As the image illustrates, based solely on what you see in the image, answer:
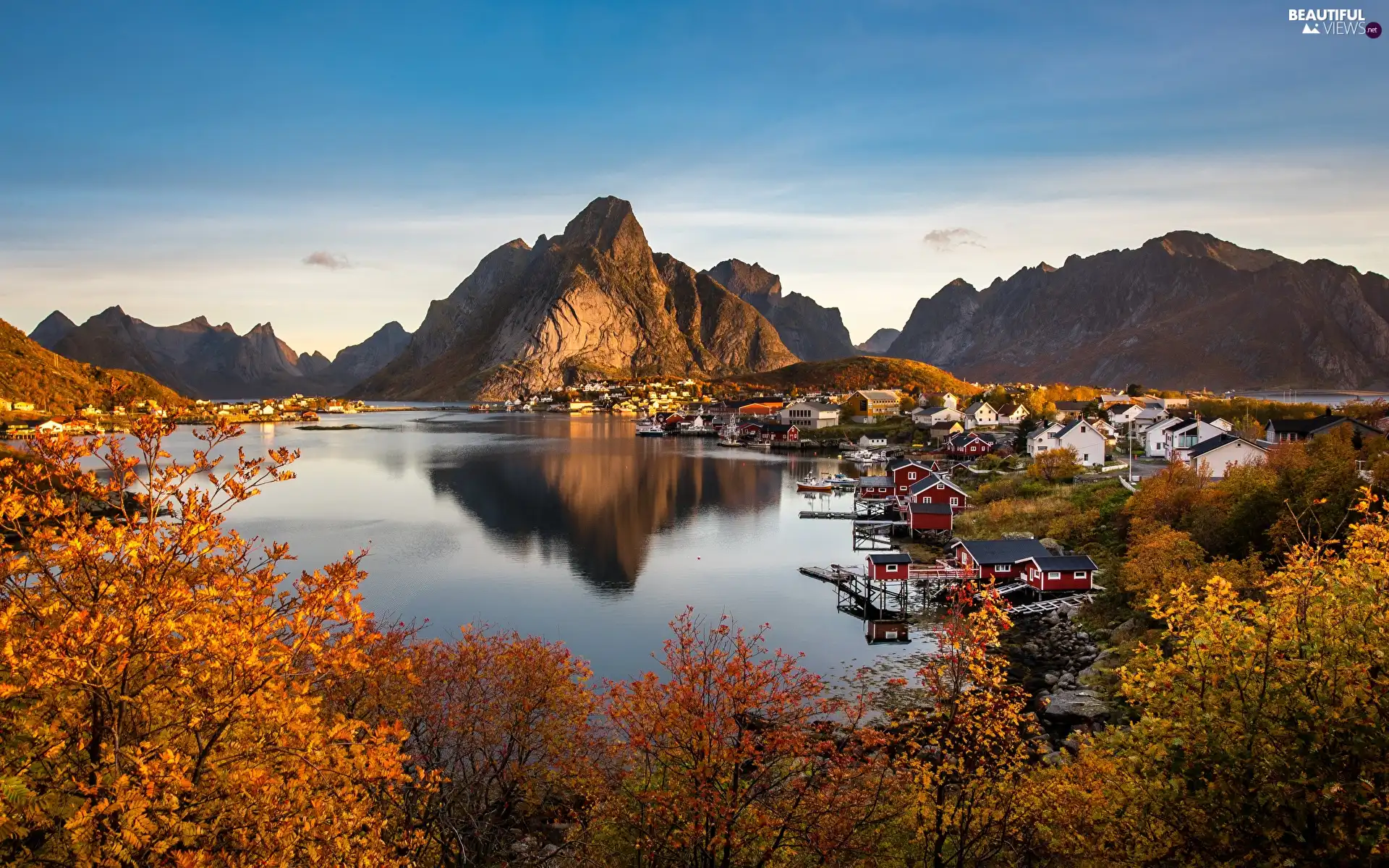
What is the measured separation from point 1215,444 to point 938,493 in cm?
1246

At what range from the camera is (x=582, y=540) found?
125 ft

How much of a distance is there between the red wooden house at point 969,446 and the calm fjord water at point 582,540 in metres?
10.3

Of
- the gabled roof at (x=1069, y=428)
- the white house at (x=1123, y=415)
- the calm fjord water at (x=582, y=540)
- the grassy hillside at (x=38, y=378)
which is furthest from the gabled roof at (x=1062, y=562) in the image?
the grassy hillside at (x=38, y=378)

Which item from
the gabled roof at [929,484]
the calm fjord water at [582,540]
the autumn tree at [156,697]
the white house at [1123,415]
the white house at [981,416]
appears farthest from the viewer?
the white house at [981,416]

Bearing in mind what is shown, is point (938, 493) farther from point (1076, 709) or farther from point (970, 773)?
point (970, 773)

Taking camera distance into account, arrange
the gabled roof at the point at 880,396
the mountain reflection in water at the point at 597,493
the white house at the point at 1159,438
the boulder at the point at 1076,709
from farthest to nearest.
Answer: the gabled roof at the point at 880,396, the white house at the point at 1159,438, the mountain reflection in water at the point at 597,493, the boulder at the point at 1076,709

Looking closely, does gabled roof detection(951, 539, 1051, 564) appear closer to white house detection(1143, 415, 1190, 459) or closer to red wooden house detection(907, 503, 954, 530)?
red wooden house detection(907, 503, 954, 530)

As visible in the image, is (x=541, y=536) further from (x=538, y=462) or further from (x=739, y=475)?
(x=538, y=462)

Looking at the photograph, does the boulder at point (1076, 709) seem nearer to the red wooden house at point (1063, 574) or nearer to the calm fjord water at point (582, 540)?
the calm fjord water at point (582, 540)

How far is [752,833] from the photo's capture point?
8484 millimetres

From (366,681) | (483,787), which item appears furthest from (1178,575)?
(366,681)

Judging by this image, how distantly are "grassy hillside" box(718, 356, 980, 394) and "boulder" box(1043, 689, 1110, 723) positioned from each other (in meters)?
116

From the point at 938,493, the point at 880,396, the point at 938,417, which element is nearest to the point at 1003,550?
the point at 938,493

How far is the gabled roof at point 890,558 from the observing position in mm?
27719
